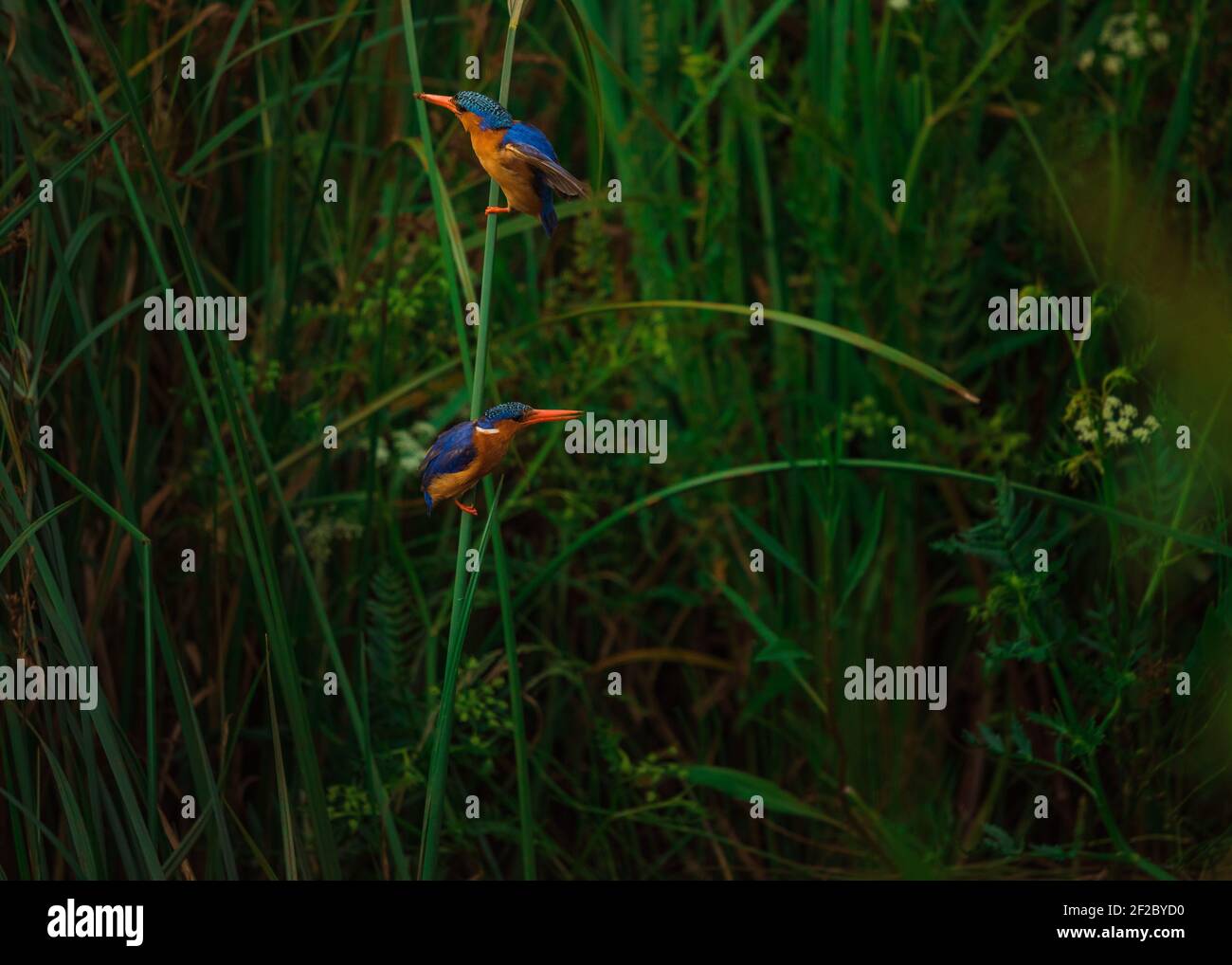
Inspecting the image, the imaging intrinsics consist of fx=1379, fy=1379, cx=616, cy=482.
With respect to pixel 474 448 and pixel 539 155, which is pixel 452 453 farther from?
pixel 539 155

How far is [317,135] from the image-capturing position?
1390mm

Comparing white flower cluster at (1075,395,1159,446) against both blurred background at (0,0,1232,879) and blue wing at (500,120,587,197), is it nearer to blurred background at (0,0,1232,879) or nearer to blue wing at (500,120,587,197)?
blurred background at (0,0,1232,879)

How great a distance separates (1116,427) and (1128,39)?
0.44 m

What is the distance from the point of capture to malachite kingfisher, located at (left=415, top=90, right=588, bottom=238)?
0.92 metres

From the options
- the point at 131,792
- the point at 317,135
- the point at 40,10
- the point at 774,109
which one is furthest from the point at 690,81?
the point at 131,792

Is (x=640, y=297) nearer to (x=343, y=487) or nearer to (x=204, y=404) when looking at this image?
(x=343, y=487)

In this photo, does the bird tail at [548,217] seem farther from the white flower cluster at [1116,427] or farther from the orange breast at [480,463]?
the white flower cluster at [1116,427]

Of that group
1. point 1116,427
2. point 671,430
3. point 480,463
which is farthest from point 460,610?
point 1116,427

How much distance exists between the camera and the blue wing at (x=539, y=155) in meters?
0.92

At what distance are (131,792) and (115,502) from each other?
303 mm

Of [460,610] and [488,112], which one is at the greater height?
[488,112]

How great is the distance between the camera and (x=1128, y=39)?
1.43 metres

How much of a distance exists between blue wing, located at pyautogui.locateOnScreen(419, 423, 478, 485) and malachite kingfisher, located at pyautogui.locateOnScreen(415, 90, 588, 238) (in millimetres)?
146

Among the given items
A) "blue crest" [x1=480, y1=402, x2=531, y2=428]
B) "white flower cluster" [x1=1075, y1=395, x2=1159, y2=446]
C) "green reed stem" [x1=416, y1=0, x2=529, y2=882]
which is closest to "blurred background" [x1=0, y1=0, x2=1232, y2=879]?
"white flower cluster" [x1=1075, y1=395, x2=1159, y2=446]
